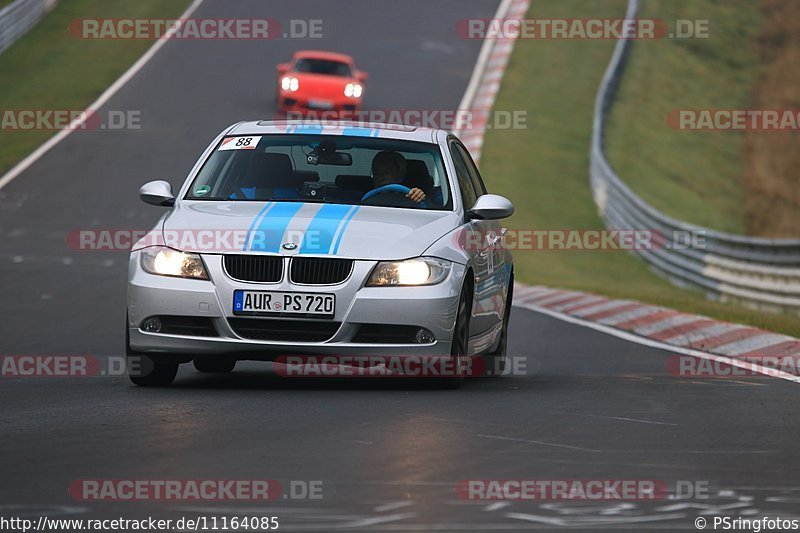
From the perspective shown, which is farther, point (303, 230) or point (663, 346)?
point (663, 346)

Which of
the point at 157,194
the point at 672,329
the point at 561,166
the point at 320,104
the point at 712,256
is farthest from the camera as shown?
the point at 320,104

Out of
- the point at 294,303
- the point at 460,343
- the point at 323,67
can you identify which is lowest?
the point at 460,343

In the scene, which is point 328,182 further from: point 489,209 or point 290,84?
point 290,84

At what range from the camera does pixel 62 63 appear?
1419 inches

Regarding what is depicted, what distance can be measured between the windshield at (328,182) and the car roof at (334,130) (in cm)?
5

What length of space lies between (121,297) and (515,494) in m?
11.6

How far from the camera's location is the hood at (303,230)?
9.00 m

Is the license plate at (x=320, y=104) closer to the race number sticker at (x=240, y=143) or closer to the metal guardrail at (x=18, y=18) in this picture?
the metal guardrail at (x=18, y=18)

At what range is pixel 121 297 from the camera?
56.4 feet

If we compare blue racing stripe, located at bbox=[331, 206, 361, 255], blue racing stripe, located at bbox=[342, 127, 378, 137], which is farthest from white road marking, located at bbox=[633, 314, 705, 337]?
blue racing stripe, located at bbox=[331, 206, 361, 255]

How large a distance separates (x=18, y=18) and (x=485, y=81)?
11.0m

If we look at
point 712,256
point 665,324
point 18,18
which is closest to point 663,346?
point 665,324

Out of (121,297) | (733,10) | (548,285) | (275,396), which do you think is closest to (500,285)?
(275,396)

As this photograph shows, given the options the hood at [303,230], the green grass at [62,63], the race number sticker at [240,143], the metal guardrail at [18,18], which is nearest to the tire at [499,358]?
the hood at [303,230]
